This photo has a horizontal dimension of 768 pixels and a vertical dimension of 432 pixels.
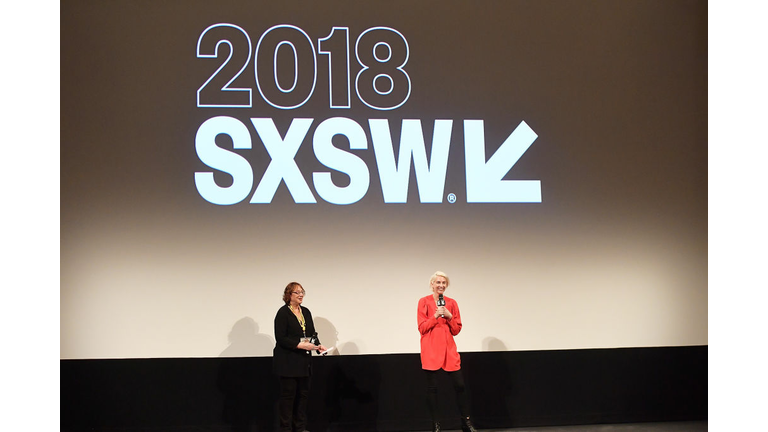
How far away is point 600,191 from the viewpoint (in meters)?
6.04

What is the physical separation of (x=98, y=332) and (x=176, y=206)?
1.32 m

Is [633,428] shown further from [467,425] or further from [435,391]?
[435,391]

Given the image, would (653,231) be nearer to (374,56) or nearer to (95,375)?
(374,56)

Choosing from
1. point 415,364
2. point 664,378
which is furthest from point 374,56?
point 664,378

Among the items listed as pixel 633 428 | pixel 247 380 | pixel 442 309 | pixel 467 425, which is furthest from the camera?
pixel 633 428

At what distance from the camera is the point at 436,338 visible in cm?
511

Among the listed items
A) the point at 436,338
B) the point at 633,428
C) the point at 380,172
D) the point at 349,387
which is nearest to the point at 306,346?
the point at 349,387

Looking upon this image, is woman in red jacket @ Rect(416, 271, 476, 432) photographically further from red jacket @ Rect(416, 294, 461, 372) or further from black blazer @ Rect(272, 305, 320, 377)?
black blazer @ Rect(272, 305, 320, 377)

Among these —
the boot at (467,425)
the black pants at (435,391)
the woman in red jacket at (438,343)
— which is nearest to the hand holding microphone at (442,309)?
the woman in red jacket at (438,343)

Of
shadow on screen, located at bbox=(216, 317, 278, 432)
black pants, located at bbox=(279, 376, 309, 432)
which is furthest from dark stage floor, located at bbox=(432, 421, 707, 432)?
shadow on screen, located at bbox=(216, 317, 278, 432)

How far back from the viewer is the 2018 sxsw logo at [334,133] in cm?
569

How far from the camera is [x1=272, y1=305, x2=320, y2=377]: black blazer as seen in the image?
4.90 meters

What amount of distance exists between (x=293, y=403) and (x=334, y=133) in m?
2.45

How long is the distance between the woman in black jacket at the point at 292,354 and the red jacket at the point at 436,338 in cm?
87
